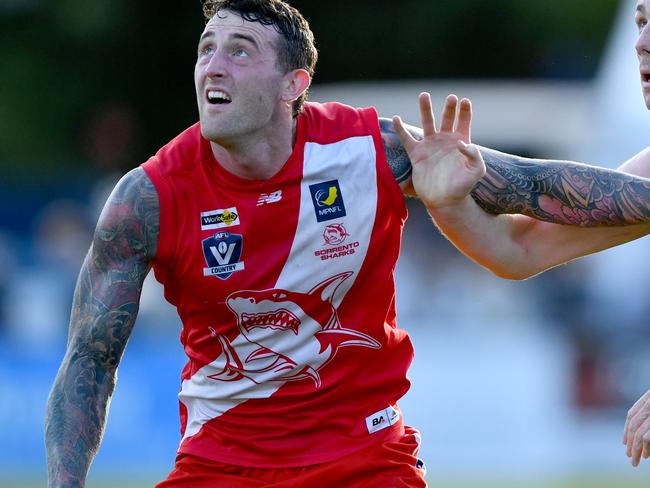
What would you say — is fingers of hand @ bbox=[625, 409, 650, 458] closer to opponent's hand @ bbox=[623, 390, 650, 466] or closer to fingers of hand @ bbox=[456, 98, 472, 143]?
opponent's hand @ bbox=[623, 390, 650, 466]

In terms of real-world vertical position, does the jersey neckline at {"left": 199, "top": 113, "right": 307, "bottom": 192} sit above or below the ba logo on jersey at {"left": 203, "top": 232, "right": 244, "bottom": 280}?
above

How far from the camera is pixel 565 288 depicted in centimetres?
1520

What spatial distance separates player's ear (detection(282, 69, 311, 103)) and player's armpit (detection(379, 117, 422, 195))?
39 centimetres

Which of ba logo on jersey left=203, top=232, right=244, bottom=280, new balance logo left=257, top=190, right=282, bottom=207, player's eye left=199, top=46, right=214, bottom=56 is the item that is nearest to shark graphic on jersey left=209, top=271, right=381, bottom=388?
ba logo on jersey left=203, top=232, right=244, bottom=280

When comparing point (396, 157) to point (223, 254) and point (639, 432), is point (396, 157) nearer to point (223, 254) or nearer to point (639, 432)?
point (223, 254)

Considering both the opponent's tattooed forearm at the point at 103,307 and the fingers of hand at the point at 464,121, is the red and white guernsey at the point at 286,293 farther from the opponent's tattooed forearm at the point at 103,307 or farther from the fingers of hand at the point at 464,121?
the fingers of hand at the point at 464,121

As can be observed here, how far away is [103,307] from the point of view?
552 centimetres

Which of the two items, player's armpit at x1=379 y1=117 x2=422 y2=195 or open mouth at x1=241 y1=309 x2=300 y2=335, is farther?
player's armpit at x1=379 y1=117 x2=422 y2=195

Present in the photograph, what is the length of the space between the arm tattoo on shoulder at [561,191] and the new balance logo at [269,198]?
2.91 ft

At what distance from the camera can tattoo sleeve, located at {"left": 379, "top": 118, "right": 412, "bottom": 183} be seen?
580cm

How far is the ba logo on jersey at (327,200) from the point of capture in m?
5.71

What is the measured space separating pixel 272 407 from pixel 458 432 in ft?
25.9

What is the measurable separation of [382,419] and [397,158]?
3.62ft

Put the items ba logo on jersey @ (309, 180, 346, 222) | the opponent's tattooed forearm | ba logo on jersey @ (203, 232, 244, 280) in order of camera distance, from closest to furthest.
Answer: the opponent's tattooed forearm → ba logo on jersey @ (203, 232, 244, 280) → ba logo on jersey @ (309, 180, 346, 222)
